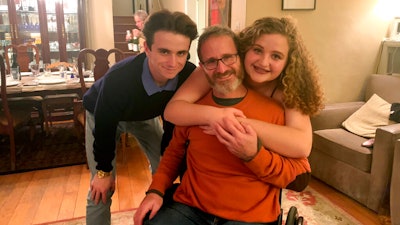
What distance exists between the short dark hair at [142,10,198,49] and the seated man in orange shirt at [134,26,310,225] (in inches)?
3.1

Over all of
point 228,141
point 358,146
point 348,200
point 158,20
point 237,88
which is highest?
point 158,20

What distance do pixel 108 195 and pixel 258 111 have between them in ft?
2.78

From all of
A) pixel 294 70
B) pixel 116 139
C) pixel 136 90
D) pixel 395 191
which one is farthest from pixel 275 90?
pixel 395 191

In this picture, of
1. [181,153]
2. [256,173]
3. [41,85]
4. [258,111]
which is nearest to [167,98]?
[181,153]

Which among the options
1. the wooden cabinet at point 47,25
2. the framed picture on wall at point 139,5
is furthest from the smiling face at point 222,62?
the framed picture on wall at point 139,5

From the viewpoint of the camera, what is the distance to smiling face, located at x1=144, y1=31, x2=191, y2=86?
4.04ft

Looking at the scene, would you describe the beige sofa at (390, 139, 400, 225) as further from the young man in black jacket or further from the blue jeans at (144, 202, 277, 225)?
the young man in black jacket

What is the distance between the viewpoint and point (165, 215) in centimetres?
116

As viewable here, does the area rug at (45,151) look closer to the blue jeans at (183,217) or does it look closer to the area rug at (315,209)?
the area rug at (315,209)

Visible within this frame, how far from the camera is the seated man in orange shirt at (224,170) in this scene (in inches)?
42.8

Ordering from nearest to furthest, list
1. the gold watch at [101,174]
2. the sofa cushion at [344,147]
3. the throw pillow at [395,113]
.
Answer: the gold watch at [101,174] < the sofa cushion at [344,147] < the throw pillow at [395,113]

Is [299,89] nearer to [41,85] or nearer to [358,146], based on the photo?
[358,146]

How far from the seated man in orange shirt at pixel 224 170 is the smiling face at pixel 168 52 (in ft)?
0.27

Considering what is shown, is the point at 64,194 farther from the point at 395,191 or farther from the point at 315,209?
the point at 395,191
